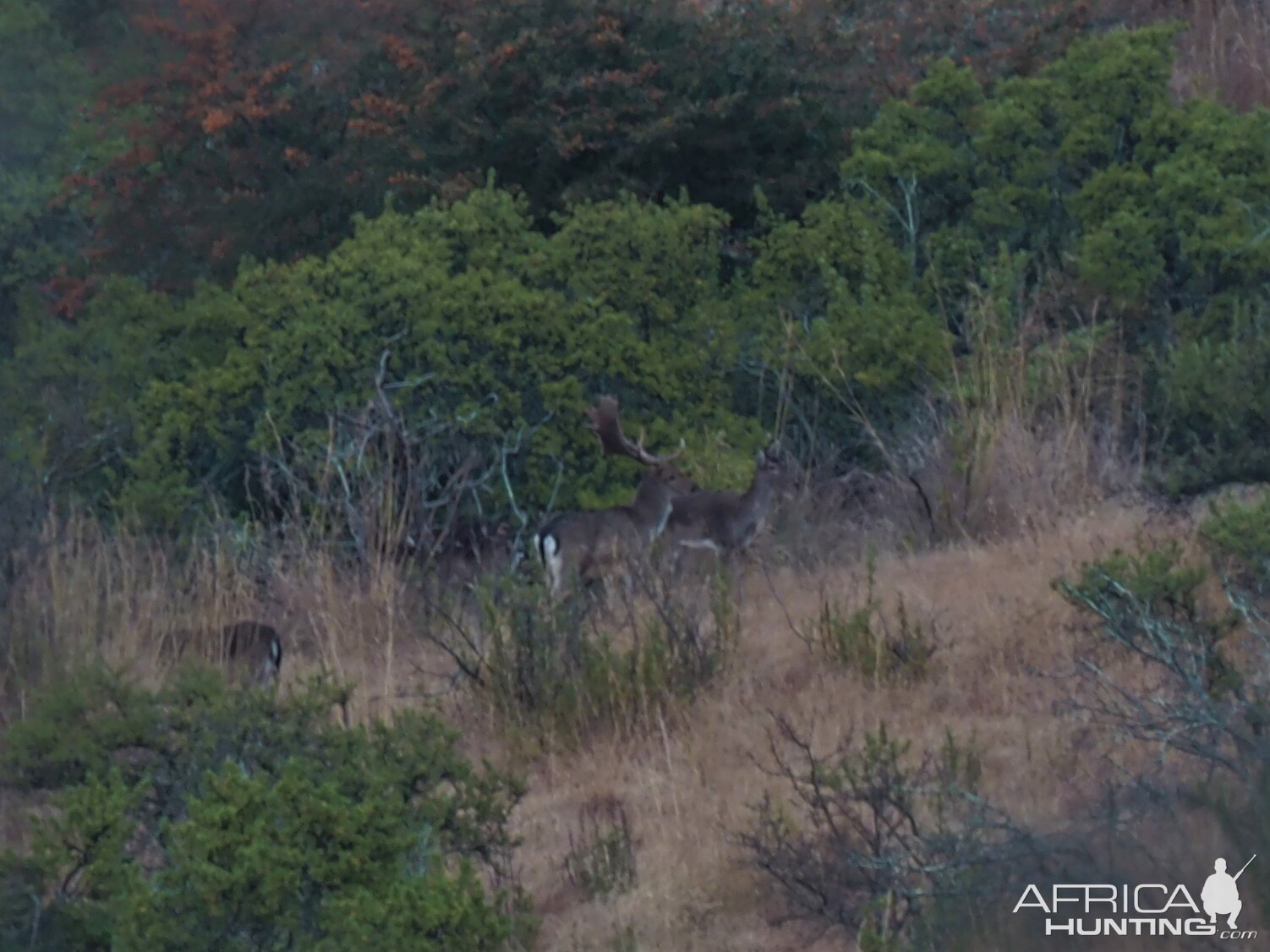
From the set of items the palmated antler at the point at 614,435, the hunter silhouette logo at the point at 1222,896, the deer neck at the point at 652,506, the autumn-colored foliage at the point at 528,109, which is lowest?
the deer neck at the point at 652,506

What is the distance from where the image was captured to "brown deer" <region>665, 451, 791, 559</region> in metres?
9.81

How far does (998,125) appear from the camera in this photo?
493 inches

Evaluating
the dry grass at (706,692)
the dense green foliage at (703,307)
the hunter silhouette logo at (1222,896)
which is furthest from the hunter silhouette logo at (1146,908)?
the dense green foliage at (703,307)

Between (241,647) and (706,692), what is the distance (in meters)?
2.48

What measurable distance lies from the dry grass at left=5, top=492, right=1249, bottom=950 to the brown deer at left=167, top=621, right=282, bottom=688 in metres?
0.22

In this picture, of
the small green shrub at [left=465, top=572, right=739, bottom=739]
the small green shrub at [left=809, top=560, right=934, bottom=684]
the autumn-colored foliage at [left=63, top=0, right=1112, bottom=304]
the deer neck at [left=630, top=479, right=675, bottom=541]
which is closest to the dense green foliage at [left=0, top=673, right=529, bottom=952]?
the small green shrub at [left=465, top=572, right=739, bottom=739]

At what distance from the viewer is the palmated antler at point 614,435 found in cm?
1072

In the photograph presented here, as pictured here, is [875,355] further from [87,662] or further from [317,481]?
[87,662]

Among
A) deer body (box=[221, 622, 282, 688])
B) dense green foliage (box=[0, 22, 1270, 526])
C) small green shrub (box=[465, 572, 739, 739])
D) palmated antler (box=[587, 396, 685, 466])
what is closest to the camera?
small green shrub (box=[465, 572, 739, 739])

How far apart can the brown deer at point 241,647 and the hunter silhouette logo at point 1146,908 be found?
4998mm

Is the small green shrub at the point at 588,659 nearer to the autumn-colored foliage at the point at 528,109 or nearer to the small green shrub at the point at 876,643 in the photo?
the small green shrub at the point at 876,643

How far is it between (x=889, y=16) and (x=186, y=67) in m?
6.49

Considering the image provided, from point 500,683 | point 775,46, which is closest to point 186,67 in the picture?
point 775,46

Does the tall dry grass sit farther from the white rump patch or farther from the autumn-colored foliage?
the white rump patch
